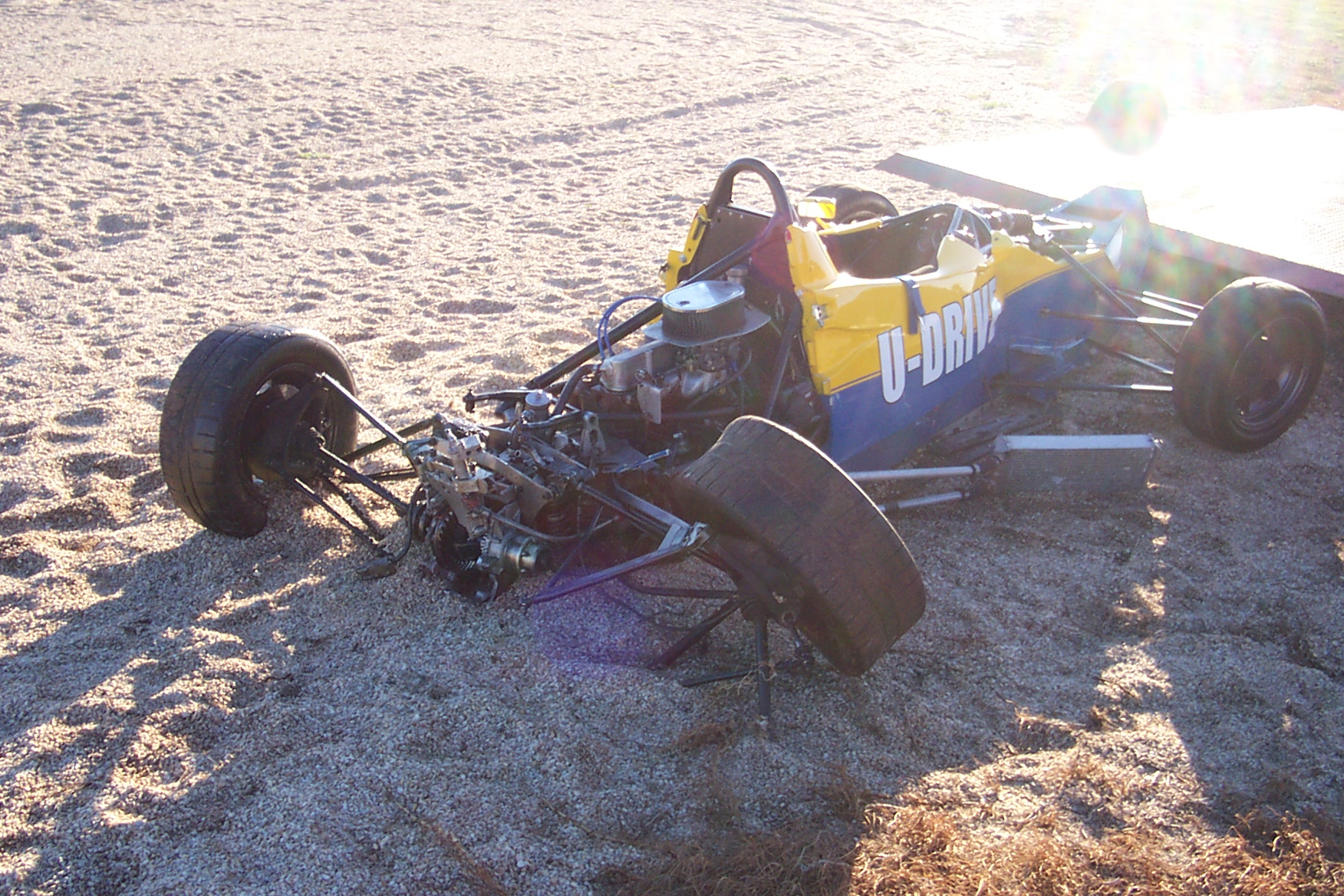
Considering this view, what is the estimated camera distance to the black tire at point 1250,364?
5.33 m

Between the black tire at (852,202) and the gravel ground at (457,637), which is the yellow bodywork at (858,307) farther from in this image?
the black tire at (852,202)

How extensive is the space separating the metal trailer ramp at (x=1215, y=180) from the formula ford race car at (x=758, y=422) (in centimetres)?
189

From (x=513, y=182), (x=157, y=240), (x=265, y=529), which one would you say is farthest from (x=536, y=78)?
(x=265, y=529)

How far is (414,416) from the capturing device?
583 cm

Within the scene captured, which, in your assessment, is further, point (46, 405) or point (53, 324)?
point (53, 324)

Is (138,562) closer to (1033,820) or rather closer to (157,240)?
(1033,820)

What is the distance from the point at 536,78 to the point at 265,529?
10.6m

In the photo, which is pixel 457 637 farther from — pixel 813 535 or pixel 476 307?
pixel 476 307

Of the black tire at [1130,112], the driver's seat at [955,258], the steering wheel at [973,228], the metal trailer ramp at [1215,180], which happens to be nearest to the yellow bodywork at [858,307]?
the driver's seat at [955,258]

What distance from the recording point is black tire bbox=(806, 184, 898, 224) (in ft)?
23.1

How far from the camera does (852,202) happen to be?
706 centimetres

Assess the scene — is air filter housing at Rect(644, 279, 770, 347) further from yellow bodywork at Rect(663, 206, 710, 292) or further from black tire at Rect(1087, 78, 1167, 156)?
black tire at Rect(1087, 78, 1167, 156)

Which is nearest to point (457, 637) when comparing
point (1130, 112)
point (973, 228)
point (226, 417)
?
point (226, 417)

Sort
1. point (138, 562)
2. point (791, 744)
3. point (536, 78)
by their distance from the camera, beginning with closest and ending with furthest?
point (791, 744)
point (138, 562)
point (536, 78)
